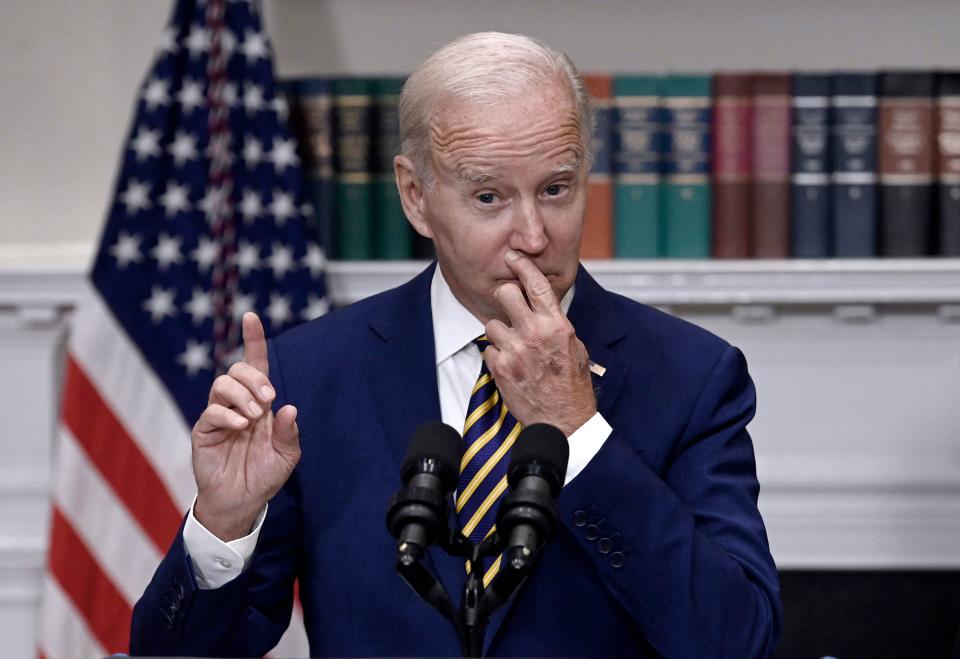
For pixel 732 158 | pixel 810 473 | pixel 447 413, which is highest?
pixel 732 158

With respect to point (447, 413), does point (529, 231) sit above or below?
above

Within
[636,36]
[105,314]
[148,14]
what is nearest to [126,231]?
[105,314]

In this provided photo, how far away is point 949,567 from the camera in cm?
329

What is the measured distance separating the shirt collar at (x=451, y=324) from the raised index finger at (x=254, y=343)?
29 centimetres

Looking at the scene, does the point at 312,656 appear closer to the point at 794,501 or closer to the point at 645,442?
the point at 645,442

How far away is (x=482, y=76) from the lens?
171cm

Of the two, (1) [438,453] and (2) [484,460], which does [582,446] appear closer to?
(2) [484,460]

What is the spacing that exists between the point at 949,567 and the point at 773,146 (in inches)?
45.1

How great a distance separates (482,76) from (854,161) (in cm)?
154

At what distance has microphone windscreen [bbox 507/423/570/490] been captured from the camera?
1233mm

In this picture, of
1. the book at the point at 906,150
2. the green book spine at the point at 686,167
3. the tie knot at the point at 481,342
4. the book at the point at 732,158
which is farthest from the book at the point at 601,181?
the tie knot at the point at 481,342

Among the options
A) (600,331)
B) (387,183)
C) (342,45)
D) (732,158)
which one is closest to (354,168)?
(387,183)

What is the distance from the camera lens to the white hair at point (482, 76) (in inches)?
67.0

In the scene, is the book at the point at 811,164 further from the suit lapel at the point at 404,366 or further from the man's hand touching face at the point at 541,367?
the man's hand touching face at the point at 541,367
